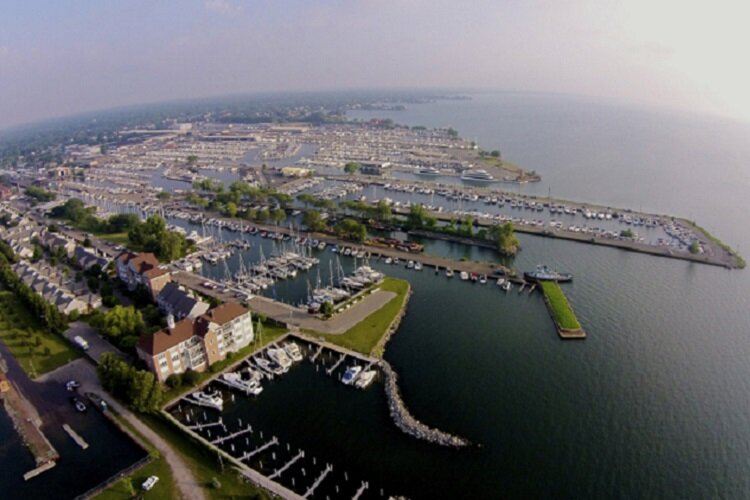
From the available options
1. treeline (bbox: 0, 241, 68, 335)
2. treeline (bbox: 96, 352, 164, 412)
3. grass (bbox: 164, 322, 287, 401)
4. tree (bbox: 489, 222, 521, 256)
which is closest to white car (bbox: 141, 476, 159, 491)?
treeline (bbox: 96, 352, 164, 412)

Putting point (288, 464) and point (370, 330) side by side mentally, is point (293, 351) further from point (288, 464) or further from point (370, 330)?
point (288, 464)

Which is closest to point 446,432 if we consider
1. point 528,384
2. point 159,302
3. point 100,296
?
point 528,384

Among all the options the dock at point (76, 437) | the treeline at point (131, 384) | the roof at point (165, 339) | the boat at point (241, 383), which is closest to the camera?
the dock at point (76, 437)

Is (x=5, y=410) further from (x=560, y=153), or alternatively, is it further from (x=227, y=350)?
(x=560, y=153)

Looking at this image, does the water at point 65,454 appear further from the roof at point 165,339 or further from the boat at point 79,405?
the roof at point 165,339

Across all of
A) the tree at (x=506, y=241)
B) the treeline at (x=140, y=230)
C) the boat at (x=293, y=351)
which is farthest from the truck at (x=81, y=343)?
the tree at (x=506, y=241)

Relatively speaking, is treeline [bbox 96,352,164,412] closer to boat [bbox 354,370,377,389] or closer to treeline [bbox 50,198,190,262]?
boat [bbox 354,370,377,389]

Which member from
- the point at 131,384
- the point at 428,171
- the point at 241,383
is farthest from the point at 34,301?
the point at 428,171
